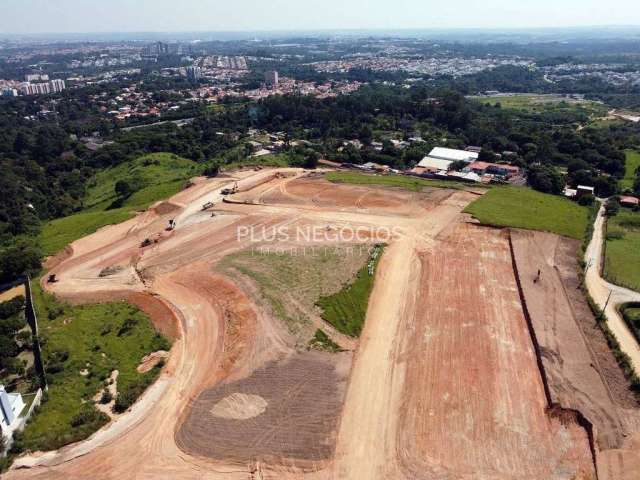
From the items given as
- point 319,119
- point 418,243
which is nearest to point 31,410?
point 418,243

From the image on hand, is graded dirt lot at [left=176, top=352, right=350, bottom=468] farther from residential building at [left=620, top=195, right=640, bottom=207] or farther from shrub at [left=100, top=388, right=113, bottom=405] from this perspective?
residential building at [left=620, top=195, right=640, bottom=207]

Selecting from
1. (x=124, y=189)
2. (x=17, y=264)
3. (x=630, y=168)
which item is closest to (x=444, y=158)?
(x=630, y=168)

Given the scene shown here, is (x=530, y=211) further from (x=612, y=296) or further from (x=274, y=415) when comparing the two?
(x=274, y=415)

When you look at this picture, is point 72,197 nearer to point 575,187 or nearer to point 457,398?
point 457,398

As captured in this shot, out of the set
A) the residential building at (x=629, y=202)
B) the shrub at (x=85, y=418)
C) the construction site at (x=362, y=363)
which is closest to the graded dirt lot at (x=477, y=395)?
the construction site at (x=362, y=363)

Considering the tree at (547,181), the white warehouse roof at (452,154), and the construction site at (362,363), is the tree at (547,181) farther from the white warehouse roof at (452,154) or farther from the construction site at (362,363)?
the construction site at (362,363)

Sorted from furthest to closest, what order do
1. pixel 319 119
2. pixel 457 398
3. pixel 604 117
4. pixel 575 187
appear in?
pixel 604 117
pixel 319 119
pixel 575 187
pixel 457 398
